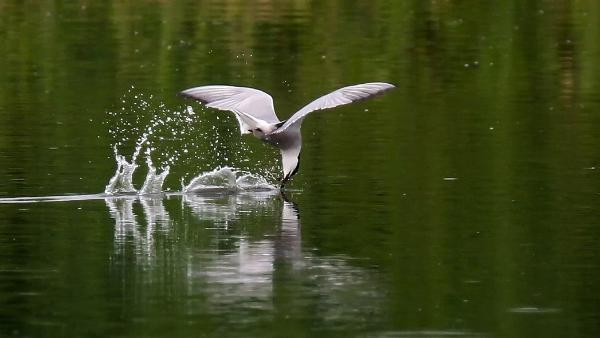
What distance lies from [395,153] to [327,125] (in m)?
2.51

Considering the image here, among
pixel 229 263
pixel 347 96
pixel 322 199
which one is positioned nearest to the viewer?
pixel 229 263

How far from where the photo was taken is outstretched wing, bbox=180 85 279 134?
14.8 meters

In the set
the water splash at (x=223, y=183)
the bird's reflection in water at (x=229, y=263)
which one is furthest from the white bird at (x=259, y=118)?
the water splash at (x=223, y=183)

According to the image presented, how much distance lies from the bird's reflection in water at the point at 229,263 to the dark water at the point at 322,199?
1.0 inches

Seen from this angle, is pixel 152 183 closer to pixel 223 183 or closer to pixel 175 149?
pixel 223 183

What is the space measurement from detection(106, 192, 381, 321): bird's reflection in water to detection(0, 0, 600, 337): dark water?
0.09ft

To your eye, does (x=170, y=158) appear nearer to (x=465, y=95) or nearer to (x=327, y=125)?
(x=327, y=125)

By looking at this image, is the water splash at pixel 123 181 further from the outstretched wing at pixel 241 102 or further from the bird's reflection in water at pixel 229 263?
the outstretched wing at pixel 241 102

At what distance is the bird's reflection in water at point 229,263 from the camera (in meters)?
10.8

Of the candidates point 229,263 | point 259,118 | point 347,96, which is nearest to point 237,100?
point 259,118

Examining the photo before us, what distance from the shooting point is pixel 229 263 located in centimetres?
1202

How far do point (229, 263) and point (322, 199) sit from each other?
3054 mm

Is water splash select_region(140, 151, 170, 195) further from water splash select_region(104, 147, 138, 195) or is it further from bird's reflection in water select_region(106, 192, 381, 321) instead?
bird's reflection in water select_region(106, 192, 381, 321)

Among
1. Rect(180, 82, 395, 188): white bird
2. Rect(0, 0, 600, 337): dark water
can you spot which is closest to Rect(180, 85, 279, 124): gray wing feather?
Rect(180, 82, 395, 188): white bird
